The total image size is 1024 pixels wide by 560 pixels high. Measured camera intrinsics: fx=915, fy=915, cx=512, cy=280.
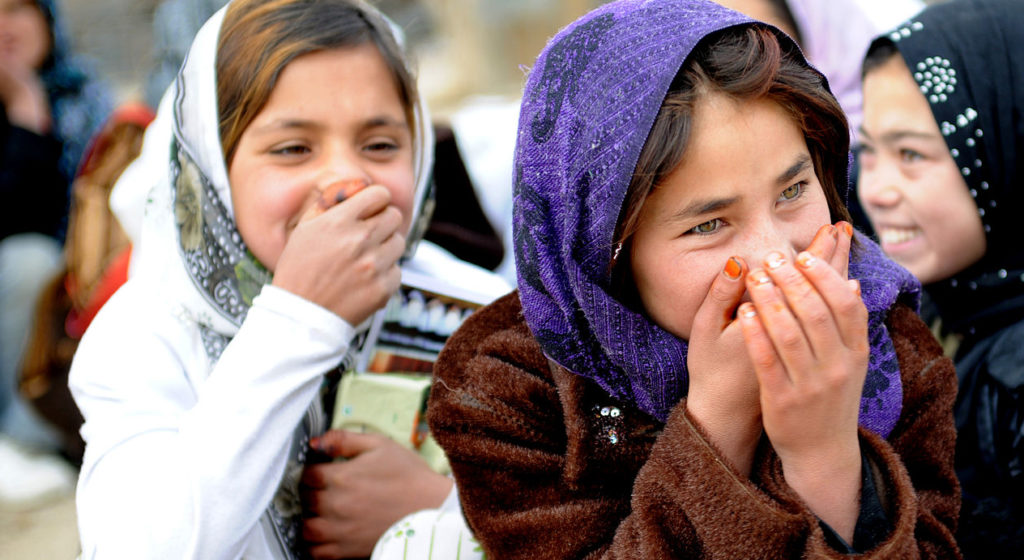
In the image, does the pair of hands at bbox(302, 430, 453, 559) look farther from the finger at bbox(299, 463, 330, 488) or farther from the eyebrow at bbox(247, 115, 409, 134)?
the eyebrow at bbox(247, 115, 409, 134)

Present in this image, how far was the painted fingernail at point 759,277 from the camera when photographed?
130cm

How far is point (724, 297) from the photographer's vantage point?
1372 mm

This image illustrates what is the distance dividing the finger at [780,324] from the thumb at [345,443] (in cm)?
103

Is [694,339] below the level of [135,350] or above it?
above

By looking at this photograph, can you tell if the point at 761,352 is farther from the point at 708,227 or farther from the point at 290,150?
the point at 290,150

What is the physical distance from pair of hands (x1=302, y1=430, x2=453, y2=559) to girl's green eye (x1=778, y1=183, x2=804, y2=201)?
1042 mm

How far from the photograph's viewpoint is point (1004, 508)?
1.99 metres

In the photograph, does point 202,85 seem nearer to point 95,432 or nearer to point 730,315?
point 95,432

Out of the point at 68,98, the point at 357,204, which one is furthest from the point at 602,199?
the point at 68,98

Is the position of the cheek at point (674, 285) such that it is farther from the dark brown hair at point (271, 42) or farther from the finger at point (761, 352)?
the dark brown hair at point (271, 42)

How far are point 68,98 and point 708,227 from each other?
4282 mm

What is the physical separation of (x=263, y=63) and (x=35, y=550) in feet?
8.15

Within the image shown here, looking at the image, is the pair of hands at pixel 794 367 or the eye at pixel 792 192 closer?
the pair of hands at pixel 794 367

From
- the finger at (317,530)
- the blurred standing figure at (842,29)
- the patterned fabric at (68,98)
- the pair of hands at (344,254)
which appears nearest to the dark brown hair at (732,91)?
the pair of hands at (344,254)
